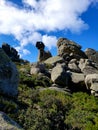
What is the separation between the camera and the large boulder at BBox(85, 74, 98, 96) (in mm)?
31453

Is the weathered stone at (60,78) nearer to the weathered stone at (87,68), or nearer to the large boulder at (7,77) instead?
the weathered stone at (87,68)

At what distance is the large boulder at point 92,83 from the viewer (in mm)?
31453

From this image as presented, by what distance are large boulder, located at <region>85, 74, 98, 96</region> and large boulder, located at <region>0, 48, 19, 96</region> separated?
13011mm

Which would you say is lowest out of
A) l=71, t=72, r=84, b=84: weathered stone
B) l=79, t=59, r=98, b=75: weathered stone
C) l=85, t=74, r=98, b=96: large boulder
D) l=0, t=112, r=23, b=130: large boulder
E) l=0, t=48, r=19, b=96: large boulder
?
l=0, t=112, r=23, b=130: large boulder

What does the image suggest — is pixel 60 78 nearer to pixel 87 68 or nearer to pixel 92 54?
pixel 87 68

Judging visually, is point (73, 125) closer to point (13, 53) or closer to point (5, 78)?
point (5, 78)

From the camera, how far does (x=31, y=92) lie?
2497 centimetres

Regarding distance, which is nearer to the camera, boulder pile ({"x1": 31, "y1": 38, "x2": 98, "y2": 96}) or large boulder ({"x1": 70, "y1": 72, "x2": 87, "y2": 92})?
boulder pile ({"x1": 31, "y1": 38, "x2": 98, "y2": 96})

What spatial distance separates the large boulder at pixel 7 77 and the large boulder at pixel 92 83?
13.0 metres

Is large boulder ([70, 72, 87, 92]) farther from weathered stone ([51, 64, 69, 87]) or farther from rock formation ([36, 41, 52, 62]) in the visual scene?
rock formation ([36, 41, 52, 62])

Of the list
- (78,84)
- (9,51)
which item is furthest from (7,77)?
(9,51)

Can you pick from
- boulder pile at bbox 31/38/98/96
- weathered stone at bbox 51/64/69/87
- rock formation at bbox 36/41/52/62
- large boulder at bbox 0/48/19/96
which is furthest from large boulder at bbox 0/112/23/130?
rock formation at bbox 36/41/52/62

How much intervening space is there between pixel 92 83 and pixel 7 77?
48.4 ft

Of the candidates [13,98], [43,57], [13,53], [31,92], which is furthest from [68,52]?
[13,98]
